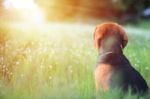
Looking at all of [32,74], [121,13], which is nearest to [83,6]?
[121,13]

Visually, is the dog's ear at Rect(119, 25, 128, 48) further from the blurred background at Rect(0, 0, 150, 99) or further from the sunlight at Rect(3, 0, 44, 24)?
the sunlight at Rect(3, 0, 44, 24)

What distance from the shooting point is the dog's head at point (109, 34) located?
397 cm

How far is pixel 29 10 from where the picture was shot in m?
4.16

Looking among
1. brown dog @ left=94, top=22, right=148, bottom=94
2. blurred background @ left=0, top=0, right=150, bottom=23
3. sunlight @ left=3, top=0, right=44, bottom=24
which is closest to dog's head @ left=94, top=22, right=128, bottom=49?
brown dog @ left=94, top=22, right=148, bottom=94

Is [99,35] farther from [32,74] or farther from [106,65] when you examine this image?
[32,74]

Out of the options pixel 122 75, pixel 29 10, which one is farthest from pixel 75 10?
pixel 122 75

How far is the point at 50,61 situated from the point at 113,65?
35 cm

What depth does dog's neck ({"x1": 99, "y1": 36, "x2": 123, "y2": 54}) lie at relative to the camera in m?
3.98

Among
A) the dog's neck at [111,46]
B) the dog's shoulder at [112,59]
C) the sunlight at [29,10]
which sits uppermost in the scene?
the sunlight at [29,10]

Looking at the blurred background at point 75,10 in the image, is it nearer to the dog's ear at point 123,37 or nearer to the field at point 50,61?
the field at point 50,61

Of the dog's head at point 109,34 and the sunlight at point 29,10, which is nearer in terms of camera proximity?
the dog's head at point 109,34

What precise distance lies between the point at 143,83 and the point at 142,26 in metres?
0.51

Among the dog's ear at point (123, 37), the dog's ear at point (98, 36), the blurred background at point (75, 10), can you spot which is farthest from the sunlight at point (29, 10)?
the dog's ear at point (123, 37)

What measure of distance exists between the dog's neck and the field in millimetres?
63
